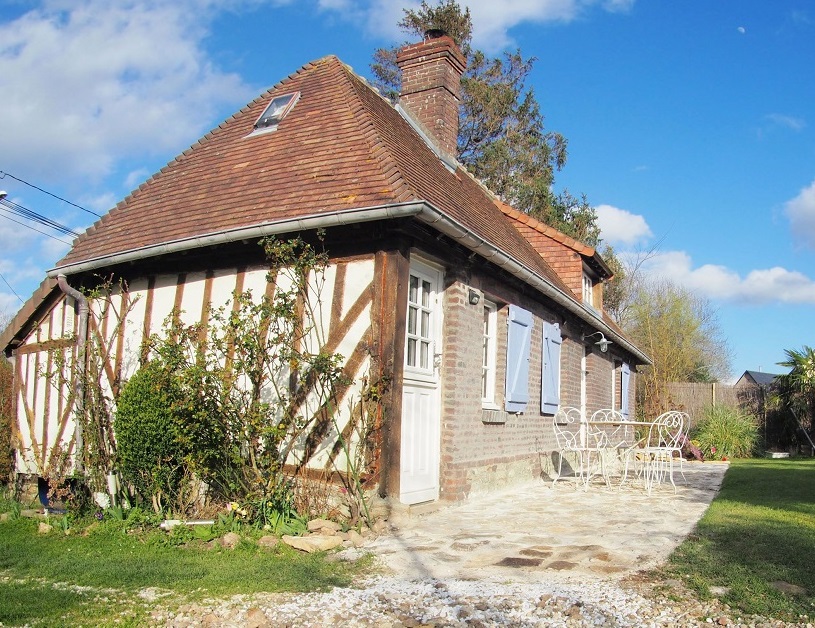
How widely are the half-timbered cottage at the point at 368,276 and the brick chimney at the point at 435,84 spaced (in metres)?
0.03

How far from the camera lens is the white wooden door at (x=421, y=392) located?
6.31 metres

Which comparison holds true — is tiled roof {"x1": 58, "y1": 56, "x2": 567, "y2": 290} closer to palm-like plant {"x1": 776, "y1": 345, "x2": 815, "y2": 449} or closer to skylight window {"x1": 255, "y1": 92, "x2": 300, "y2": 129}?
skylight window {"x1": 255, "y1": 92, "x2": 300, "y2": 129}

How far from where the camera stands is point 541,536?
5.29 m

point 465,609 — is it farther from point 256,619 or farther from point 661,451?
point 661,451

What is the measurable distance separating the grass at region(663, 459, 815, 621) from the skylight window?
6.61 meters

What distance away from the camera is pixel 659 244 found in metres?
24.9

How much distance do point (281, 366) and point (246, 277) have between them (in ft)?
3.93

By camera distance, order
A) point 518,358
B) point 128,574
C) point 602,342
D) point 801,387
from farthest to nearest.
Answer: point 801,387, point 602,342, point 518,358, point 128,574

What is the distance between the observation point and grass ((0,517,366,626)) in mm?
3592

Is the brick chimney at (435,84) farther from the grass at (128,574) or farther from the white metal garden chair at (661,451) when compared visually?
the grass at (128,574)

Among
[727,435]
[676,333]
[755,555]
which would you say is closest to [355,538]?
[755,555]

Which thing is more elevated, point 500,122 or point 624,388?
→ point 500,122

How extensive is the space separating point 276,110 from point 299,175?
89.9 inches

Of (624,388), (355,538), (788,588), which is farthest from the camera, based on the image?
(624,388)
